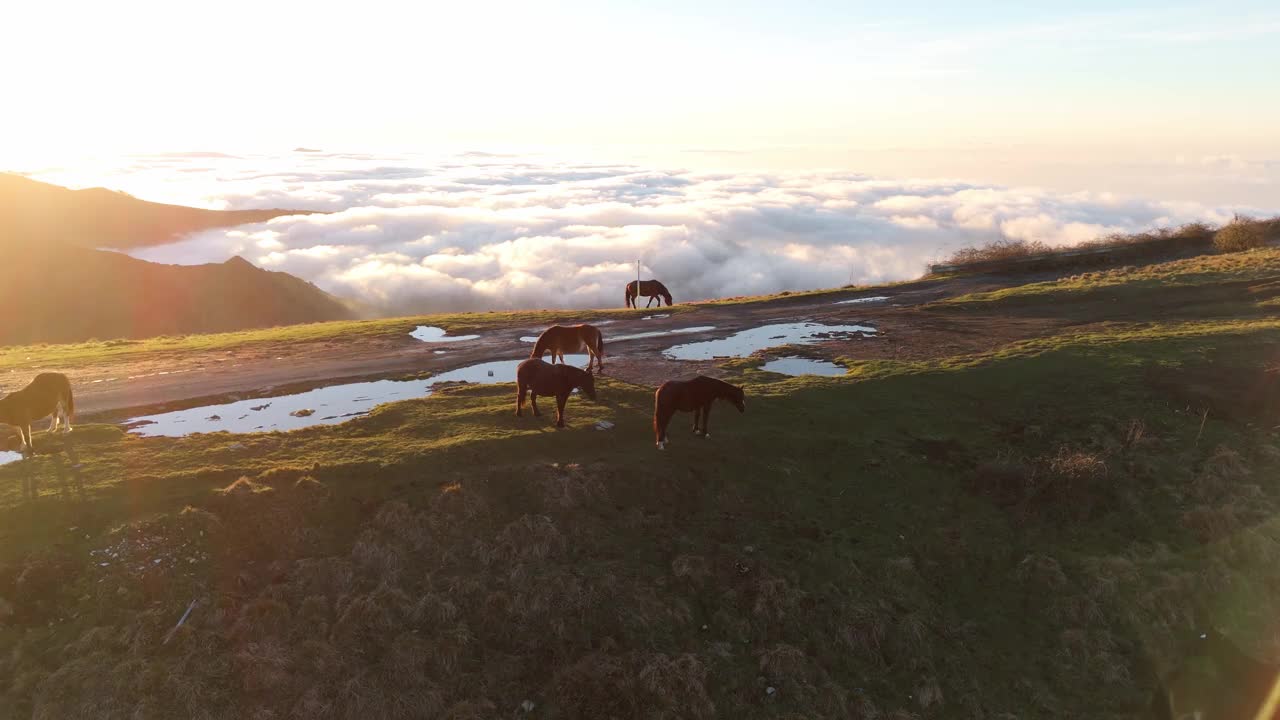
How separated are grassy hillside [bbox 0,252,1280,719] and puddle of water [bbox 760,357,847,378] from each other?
5.80 m

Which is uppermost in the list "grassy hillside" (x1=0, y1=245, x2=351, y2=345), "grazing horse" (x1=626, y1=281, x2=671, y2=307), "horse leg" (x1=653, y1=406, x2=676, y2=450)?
"grassy hillside" (x1=0, y1=245, x2=351, y2=345)

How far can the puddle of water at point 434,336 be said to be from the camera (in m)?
38.8

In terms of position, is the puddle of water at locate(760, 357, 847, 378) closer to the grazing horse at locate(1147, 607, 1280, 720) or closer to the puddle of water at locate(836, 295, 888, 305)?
the grazing horse at locate(1147, 607, 1280, 720)

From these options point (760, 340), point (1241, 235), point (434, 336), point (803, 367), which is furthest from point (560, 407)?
point (1241, 235)

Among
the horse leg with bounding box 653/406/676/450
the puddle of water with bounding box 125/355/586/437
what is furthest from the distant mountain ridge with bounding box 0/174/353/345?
the horse leg with bounding box 653/406/676/450

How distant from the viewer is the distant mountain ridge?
349ft

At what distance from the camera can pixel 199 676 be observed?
12.2m

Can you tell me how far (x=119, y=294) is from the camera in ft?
377

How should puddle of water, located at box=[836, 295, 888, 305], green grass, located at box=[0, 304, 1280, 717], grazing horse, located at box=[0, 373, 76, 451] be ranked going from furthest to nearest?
puddle of water, located at box=[836, 295, 888, 305], grazing horse, located at box=[0, 373, 76, 451], green grass, located at box=[0, 304, 1280, 717]

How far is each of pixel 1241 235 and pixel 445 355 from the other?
7074 centimetres

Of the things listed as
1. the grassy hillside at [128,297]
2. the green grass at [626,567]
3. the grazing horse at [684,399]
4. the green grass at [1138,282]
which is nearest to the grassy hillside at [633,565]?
→ the green grass at [626,567]

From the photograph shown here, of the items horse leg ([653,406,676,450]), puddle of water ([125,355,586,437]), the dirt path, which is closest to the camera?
horse leg ([653,406,676,450])

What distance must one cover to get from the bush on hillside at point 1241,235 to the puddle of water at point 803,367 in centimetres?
5501

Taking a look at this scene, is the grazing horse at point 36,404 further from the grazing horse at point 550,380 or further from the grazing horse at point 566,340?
the grazing horse at point 566,340
